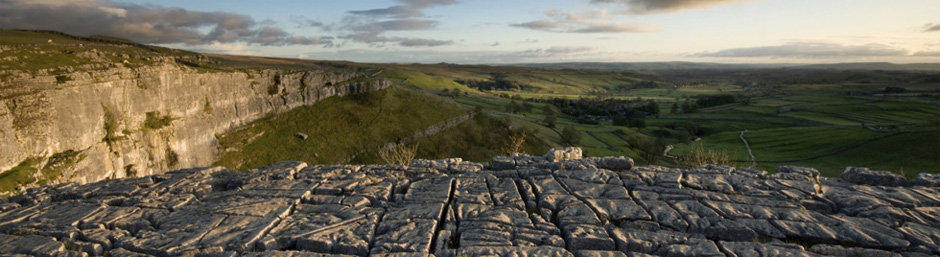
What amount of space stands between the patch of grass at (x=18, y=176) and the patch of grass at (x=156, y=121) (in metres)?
12.7

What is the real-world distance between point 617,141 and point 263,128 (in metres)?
81.6

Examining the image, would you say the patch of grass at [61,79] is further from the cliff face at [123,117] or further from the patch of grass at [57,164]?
the patch of grass at [57,164]

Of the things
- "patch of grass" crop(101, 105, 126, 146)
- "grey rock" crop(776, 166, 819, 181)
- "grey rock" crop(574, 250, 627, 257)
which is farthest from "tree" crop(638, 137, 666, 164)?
"patch of grass" crop(101, 105, 126, 146)

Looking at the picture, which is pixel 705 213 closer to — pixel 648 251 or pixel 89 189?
pixel 648 251

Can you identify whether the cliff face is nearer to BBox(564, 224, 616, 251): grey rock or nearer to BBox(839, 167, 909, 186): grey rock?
BBox(564, 224, 616, 251): grey rock

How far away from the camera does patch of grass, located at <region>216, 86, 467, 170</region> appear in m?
57.3

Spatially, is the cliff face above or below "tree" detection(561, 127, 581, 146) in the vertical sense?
above

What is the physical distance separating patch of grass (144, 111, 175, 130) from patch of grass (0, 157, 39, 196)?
502 inches

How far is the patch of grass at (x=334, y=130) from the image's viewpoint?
57.3 metres

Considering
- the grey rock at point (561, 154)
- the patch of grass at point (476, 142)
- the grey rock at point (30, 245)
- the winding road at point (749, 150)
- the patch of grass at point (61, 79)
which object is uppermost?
the patch of grass at point (61, 79)

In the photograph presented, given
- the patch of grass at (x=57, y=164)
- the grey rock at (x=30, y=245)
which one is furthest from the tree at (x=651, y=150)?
the grey rock at (x=30, y=245)

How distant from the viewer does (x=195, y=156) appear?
169ft

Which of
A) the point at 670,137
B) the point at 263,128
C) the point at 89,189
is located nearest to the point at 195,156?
the point at 263,128

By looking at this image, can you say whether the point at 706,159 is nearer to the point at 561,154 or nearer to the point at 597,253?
the point at 561,154
